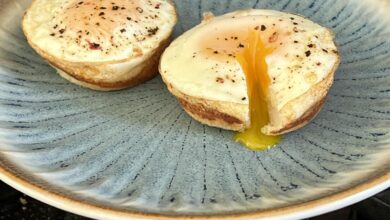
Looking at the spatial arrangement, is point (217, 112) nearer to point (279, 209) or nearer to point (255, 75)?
point (255, 75)

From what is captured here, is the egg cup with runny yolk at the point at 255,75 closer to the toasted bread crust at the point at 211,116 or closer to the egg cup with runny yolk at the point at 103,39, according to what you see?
the toasted bread crust at the point at 211,116

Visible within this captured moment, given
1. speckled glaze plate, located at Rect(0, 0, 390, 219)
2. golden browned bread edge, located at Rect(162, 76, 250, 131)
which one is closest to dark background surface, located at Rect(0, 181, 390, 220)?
speckled glaze plate, located at Rect(0, 0, 390, 219)

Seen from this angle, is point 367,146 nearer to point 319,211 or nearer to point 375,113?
point 375,113

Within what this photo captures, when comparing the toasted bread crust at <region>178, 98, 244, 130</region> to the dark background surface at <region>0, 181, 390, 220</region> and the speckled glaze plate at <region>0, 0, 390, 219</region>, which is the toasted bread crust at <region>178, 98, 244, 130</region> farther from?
the dark background surface at <region>0, 181, 390, 220</region>

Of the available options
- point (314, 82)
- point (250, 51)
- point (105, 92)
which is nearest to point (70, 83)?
point (105, 92)

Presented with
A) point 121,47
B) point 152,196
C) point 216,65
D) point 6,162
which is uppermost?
point 216,65

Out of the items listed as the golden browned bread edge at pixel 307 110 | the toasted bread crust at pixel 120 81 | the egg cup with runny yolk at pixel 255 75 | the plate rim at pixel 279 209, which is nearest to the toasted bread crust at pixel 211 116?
the egg cup with runny yolk at pixel 255 75
